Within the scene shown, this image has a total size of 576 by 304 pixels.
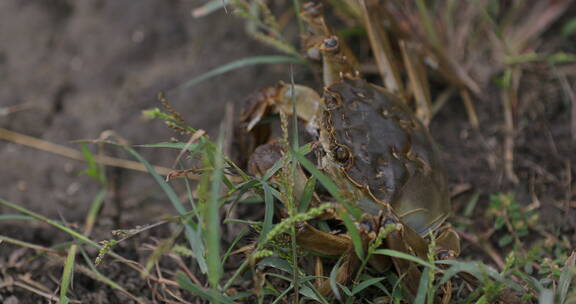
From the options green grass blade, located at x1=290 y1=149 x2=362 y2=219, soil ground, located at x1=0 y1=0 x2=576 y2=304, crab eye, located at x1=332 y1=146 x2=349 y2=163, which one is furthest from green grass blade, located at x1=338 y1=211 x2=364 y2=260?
soil ground, located at x1=0 y1=0 x2=576 y2=304

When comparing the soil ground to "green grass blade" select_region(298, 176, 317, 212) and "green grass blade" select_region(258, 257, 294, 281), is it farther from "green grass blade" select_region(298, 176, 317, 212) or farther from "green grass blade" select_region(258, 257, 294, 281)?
"green grass blade" select_region(298, 176, 317, 212)

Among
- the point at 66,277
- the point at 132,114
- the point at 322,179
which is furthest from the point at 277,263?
the point at 132,114

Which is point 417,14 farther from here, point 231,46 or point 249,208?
point 249,208

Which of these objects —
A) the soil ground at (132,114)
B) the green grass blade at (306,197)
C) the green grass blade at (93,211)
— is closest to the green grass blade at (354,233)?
the green grass blade at (306,197)

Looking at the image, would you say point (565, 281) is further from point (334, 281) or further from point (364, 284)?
point (334, 281)

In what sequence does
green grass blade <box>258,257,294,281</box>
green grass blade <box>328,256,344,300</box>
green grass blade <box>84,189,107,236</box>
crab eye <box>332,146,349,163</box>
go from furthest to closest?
green grass blade <box>84,189,107,236</box>
crab eye <box>332,146,349,163</box>
green grass blade <box>258,257,294,281</box>
green grass blade <box>328,256,344,300</box>

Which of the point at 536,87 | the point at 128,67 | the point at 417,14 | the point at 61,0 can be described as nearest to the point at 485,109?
the point at 536,87
